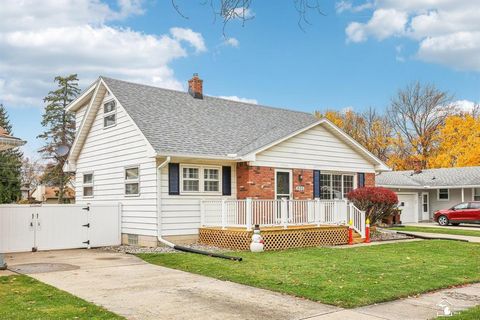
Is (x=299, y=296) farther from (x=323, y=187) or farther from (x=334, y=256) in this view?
(x=323, y=187)

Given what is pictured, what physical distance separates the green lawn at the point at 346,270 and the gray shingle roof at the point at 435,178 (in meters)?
20.6

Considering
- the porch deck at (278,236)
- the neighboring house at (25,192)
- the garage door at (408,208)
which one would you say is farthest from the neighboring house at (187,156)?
the neighboring house at (25,192)

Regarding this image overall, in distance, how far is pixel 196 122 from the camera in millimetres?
18500

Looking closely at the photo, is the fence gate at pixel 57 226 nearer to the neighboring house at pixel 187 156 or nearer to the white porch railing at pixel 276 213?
the neighboring house at pixel 187 156

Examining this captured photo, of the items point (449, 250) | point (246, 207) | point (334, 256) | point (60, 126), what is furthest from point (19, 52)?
point (60, 126)

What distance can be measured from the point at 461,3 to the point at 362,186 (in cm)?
1765

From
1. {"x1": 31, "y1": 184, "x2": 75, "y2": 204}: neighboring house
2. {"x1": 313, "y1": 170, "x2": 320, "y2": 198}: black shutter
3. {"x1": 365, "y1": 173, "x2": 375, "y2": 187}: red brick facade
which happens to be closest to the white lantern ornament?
{"x1": 313, "y1": 170, "x2": 320, "y2": 198}: black shutter

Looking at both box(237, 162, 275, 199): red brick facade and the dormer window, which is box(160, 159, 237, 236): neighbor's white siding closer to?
box(237, 162, 275, 199): red brick facade

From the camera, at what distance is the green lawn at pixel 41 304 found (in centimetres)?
692

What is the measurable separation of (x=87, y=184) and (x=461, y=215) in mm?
22139

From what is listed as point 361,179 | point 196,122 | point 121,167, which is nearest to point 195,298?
point 121,167

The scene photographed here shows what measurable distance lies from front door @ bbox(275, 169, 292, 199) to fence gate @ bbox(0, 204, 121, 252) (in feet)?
18.7

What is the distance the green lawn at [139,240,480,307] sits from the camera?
860 cm

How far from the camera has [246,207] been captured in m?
15.2
